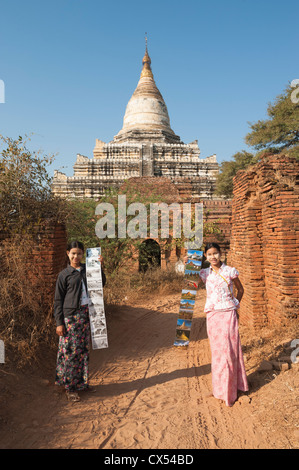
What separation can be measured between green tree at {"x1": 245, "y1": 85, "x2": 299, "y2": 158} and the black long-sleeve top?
50.4ft

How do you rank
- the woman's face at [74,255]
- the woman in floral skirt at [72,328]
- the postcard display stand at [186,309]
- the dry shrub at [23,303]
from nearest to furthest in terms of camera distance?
1. the woman in floral skirt at [72,328]
2. the woman's face at [74,255]
3. the dry shrub at [23,303]
4. the postcard display stand at [186,309]

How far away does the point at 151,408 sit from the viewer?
3.27m

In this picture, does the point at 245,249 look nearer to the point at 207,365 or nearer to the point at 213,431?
the point at 207,365

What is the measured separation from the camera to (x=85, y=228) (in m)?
8.38

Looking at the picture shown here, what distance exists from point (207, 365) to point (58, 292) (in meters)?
2.58

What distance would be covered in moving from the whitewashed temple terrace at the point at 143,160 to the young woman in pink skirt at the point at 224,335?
48.8ft

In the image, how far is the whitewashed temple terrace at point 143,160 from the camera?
2002 cm

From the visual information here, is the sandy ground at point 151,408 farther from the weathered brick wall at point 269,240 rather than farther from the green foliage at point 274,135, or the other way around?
the green foliage at point 274,135

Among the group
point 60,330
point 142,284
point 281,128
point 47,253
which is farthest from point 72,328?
point 281,128

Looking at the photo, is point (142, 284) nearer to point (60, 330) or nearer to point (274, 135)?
point (60, 330)

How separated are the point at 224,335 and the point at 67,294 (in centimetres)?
180

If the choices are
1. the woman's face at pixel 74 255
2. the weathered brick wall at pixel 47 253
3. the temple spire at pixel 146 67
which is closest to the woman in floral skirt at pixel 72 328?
the woman's face at pixel 74 255

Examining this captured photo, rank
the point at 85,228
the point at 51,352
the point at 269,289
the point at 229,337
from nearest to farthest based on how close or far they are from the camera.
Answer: the point at 229,337 < the point at 51,352 < the point at 269,289 < the point at 85,228
